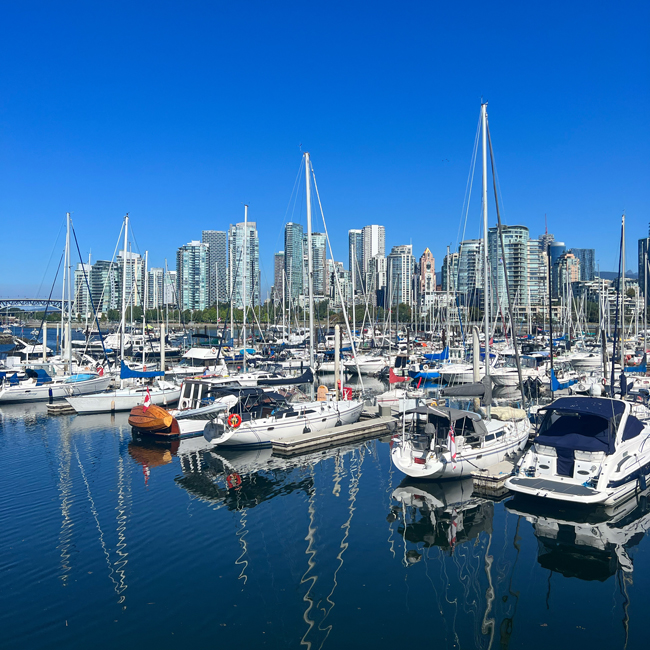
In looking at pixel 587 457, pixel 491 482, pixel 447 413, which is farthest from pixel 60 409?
pixel 587 457

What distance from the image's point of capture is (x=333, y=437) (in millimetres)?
30594

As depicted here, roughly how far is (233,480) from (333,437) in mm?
7487

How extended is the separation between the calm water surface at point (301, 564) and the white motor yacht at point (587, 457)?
1172 millimetres

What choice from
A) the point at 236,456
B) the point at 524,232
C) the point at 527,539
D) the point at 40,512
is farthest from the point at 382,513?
the point at 524,232

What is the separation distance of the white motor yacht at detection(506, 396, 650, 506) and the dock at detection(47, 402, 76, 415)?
3228 centimetres

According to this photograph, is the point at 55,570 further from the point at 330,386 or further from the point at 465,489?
the point at 330,386

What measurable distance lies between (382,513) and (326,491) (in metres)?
3.28

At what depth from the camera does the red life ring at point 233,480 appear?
78.6 feet

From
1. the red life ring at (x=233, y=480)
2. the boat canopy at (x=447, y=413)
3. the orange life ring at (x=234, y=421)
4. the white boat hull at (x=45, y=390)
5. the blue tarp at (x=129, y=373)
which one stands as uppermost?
the boat canopy at (x=447, y=413)

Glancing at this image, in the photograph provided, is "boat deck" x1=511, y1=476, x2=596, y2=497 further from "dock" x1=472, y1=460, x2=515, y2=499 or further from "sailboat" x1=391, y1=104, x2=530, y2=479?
"sailboat" x1=391, y1=104, x2=530, y2=479

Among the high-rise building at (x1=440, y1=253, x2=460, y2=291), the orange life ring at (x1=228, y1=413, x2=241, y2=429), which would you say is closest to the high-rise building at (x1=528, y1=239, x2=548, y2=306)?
the high-rise building at (x1=440, y1=253, x2=460, y2=291)

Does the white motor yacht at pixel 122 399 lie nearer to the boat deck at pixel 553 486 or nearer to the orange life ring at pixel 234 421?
the orange life ring at pixel 234 421

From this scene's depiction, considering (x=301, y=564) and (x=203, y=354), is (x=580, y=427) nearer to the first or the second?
(x=301, y=564)

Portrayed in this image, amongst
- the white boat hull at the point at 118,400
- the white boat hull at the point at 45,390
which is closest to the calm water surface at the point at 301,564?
the white boat hull at the point at 118,400
